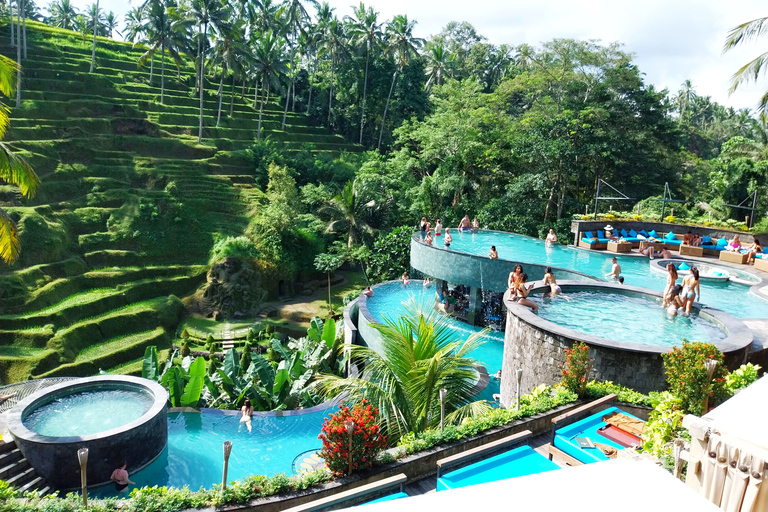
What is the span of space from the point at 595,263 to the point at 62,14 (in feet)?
208

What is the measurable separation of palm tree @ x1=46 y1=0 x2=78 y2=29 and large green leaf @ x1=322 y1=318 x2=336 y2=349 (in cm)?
5787

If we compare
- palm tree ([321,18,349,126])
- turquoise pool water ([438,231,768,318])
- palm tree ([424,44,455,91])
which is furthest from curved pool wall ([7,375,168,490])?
palm tree ([321,18,349,126])

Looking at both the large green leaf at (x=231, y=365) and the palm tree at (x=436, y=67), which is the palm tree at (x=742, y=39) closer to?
the large green leaf at (x=231, y=365)

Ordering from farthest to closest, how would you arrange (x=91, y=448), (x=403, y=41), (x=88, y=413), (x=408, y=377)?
(x=403, y=41) → (x=88, y=413) → (x=91, y=448) → (x=408, y=377)

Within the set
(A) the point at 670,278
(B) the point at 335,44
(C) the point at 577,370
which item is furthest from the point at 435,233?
(B) the point at 335,44

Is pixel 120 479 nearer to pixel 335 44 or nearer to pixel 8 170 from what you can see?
A: pixel 8 170

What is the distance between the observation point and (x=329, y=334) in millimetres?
16250

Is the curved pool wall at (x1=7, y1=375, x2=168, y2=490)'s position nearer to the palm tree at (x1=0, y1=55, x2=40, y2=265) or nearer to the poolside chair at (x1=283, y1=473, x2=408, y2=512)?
the palm tree at (x1=0, y1=55, x2=40, y2=265)

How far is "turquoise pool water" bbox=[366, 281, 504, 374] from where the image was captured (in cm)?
1447

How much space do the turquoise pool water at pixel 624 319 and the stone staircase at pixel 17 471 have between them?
10.0 meters

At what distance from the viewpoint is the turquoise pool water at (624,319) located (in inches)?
400

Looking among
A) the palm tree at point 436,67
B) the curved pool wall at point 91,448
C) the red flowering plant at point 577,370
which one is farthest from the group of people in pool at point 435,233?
the palm tree at point 436,67

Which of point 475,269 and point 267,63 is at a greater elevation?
point 267,63

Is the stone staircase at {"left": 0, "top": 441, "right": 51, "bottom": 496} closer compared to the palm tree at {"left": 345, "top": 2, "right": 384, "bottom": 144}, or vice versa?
the stone staircase at {"left": 0, "top": 441, "right": 51, "bottom": 496}
